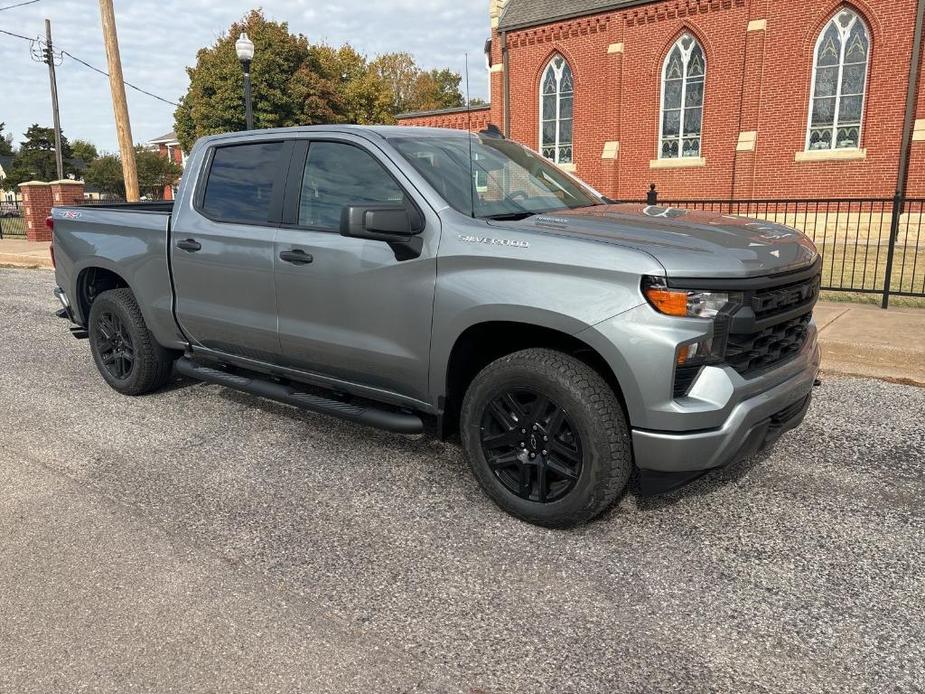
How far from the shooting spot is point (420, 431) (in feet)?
12.5

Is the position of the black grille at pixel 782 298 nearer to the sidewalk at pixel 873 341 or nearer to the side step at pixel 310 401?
the side step at pixel 310 401

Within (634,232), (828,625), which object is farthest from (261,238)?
(828,625)

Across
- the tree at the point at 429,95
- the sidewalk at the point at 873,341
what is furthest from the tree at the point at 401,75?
the sidewalk at the point at 873,341

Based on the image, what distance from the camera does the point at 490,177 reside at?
13.2ft

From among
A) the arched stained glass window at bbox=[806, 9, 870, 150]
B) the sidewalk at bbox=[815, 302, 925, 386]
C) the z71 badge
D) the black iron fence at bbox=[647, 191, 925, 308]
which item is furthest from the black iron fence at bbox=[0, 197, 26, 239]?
the arched stained glass window at bbox=[806, 9, 870, 150]

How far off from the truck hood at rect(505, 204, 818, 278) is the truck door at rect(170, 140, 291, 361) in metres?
1.71

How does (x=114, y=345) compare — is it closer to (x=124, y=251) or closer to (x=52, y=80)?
(x=124, y=251)

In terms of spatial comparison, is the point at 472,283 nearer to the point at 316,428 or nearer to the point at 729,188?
the point at 316,428

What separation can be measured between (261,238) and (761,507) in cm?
321

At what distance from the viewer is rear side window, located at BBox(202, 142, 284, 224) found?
4.42m

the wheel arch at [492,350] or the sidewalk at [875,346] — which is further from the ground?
the wheel arch at [492,350]

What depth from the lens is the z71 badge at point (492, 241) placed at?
3.27 m

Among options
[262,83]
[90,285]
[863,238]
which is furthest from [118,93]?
[262,83]

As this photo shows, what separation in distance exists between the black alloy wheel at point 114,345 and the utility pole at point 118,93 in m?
10.4
